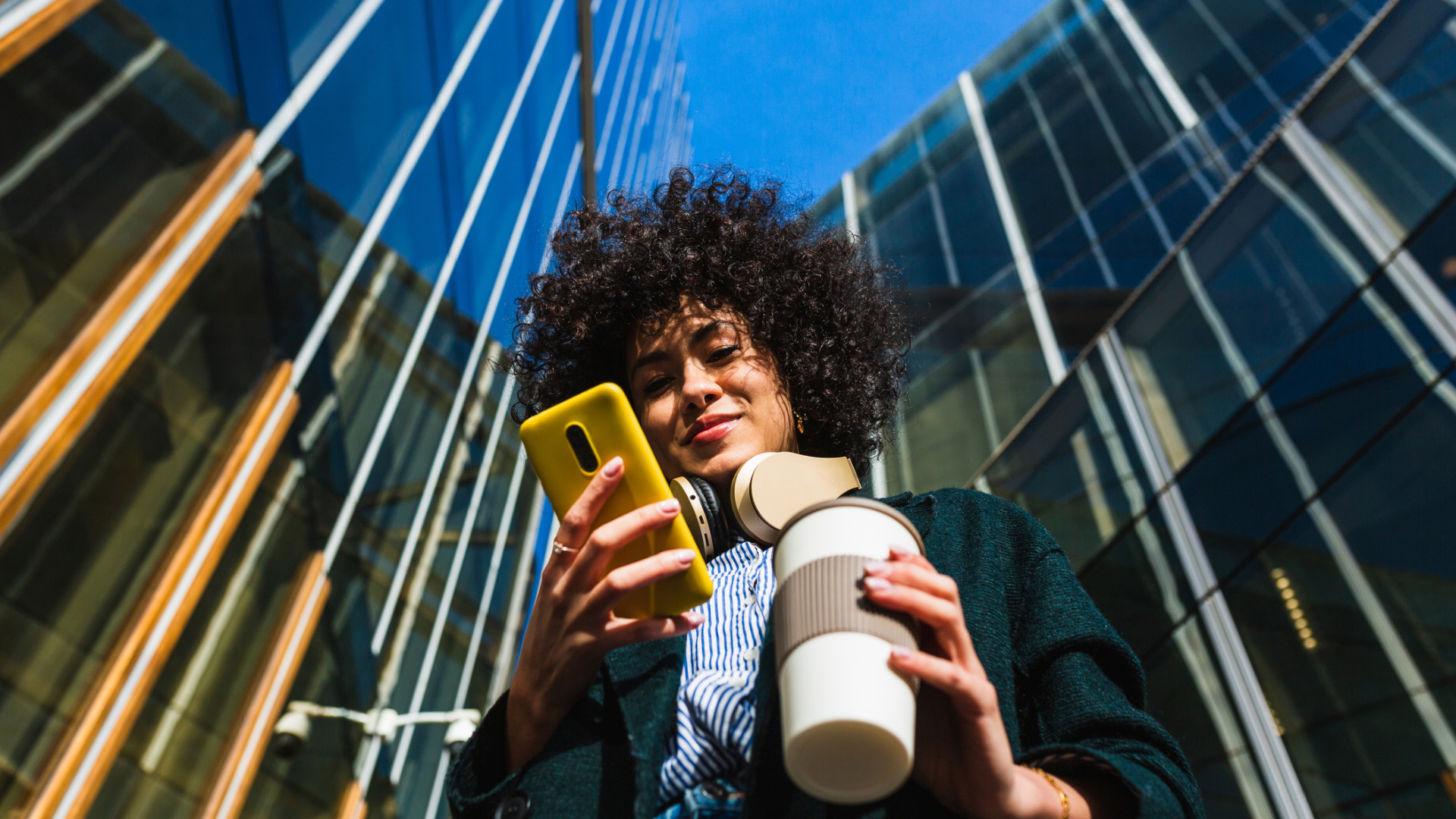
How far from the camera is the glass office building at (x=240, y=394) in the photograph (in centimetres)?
353

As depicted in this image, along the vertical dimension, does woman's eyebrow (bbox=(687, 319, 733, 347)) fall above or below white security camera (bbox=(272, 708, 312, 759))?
below

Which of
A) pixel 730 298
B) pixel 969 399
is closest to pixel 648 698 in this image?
pixel 730 298

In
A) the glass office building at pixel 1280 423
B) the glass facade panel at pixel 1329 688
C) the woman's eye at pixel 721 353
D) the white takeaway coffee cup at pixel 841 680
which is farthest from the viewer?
the glass office building at pixel 1280 423

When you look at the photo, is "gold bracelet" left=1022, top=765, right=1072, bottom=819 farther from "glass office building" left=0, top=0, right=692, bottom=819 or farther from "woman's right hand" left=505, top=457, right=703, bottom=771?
"glass office building" left=0, top=0, right=692, bottom=819

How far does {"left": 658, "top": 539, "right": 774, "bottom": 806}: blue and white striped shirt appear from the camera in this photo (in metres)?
1.37

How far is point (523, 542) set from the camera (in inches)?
471

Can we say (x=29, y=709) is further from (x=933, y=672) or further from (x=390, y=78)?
(x=390, y=78)

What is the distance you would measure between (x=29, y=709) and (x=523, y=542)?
8489 millimetres

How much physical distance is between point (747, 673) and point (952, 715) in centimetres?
41

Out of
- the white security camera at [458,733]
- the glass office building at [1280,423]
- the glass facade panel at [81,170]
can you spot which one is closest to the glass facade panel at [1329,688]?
the glass office building at [1280,423]

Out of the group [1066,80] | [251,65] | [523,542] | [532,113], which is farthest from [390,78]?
[1066,80]

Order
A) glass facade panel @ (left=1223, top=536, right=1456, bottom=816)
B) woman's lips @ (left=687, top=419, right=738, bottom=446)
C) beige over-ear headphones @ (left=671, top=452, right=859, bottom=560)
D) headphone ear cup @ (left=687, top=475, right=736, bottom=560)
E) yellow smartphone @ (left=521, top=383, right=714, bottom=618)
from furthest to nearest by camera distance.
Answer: glass facade panel @ (left=1223, top=536, right=1456, bottom=816) < woman's lips @ (left=687, top=419, right=738, bottom=446) < headphone ear cup @ (left=687, top=475, right=736, bottom=560) < beige over-ear headphones @ (left=671, top=452, right=859, bottom=560) < yellow smartphone @ (left=521, top=383, right=714, bottom=618)

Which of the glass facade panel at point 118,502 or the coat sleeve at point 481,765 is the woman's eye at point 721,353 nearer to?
the coat sleeve at point 481,765

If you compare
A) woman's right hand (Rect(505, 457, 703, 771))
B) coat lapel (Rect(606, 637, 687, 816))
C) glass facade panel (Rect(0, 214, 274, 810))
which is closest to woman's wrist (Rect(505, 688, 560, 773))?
woman's right hand (Rect(505, 457, 703, 771))
